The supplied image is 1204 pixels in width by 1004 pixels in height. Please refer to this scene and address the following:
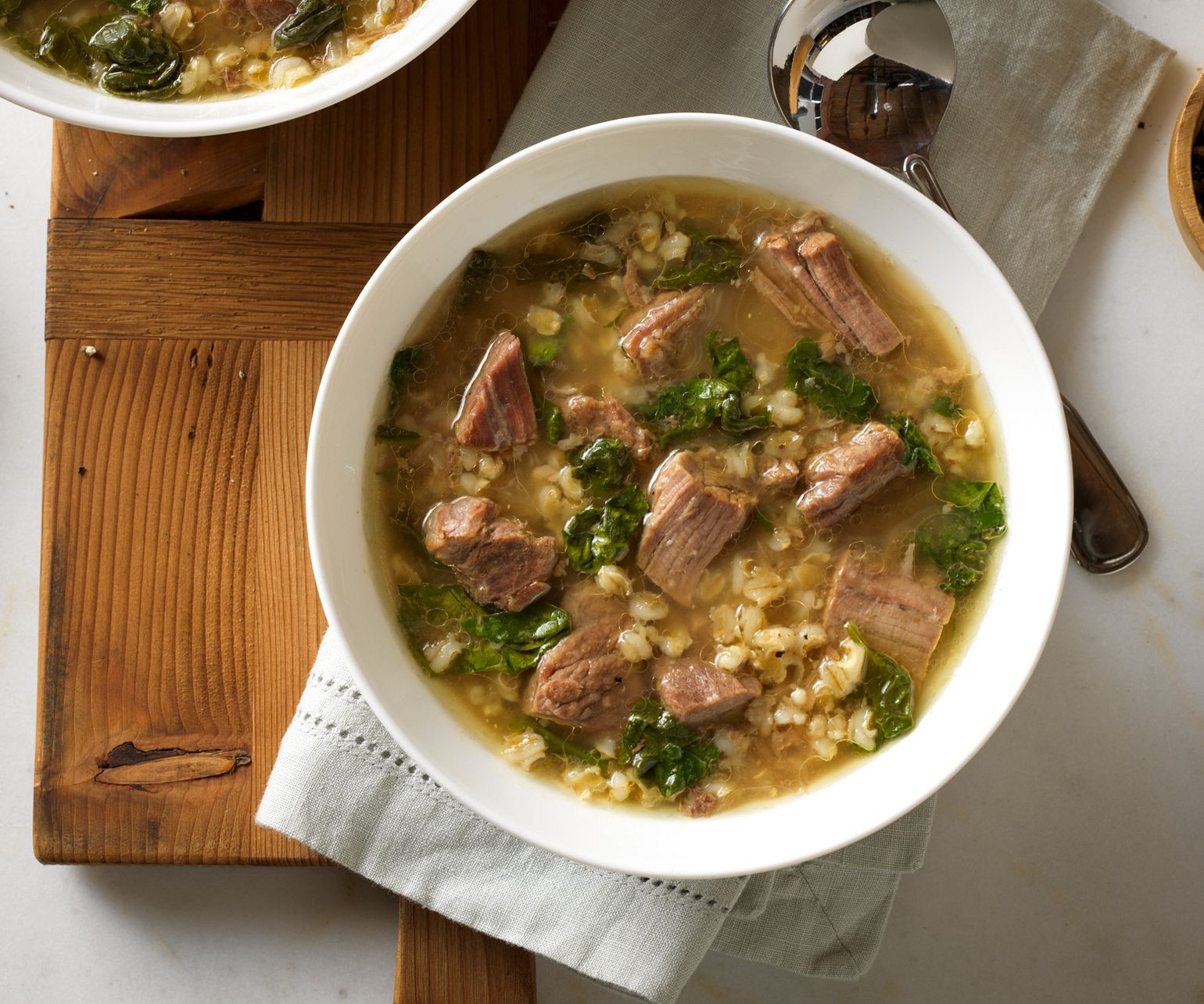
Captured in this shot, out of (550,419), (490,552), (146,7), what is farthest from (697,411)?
(146,7)

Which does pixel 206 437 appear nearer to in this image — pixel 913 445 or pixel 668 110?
pixel 668 110

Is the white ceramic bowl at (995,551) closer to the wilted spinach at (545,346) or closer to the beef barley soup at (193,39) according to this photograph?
the wilted spinach at (545,346)

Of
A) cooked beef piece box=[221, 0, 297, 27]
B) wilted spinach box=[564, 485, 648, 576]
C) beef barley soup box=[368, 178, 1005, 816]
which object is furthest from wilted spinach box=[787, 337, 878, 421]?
cooked beef piece box=[221, 0, 297, 27]

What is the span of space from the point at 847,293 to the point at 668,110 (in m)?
0.81

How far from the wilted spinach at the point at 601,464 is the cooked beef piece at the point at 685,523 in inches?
4.0

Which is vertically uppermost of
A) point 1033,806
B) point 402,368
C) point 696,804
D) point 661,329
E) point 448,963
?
point 661,329

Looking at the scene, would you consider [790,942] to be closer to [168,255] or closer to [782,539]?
[782,539]

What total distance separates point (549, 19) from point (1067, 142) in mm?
1600

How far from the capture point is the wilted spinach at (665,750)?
8.75 feet

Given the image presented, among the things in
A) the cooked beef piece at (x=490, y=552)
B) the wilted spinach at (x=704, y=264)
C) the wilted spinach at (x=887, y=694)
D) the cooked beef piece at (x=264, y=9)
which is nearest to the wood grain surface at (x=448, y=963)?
the cooked beef piece at (x=490, y=552)

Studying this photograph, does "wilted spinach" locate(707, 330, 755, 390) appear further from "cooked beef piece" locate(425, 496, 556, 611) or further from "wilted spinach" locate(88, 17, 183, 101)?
"wilted spinach" locate(88, 17, 183, 101)

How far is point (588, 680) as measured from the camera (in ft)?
8.57

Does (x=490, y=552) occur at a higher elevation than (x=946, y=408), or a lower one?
lower

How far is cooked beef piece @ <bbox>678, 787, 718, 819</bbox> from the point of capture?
2674mm
